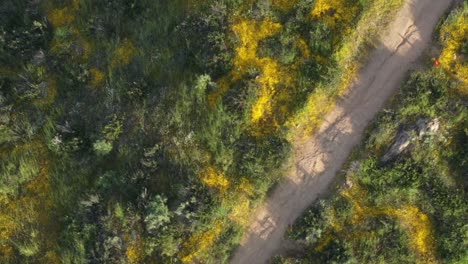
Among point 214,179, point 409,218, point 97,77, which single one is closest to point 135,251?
point 214,179

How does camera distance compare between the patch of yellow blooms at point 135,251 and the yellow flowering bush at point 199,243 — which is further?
the patch of yellow blooms at point 135,251

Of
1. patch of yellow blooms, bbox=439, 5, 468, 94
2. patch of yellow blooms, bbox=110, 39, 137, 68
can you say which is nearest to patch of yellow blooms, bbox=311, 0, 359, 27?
patch of yellow blooms, bbox=439, 5, 468, 94

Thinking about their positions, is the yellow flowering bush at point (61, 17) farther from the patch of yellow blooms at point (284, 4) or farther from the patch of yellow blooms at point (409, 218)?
the patch of yellow blooms at point (409, 218)

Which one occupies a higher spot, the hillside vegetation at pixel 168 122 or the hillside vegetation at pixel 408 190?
the hillside vegetation at pixel 168 122

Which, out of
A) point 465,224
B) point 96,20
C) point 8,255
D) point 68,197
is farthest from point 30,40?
point 465,224

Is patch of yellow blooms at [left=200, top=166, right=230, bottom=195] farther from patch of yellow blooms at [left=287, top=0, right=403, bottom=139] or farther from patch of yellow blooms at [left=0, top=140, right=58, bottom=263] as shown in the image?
patch of yellow blooms at [left=0, top=140, right=58, bottom=263]

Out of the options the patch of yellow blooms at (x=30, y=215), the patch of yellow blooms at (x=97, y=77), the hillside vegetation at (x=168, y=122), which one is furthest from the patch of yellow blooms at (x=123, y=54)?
the patch of yellow blooms at (x=30, y=215)

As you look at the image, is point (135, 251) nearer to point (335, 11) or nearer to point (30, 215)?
point (30, 215)
